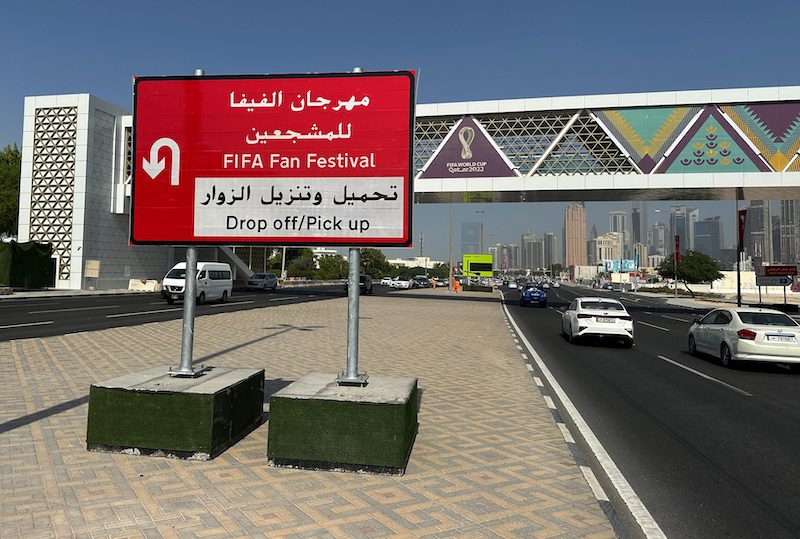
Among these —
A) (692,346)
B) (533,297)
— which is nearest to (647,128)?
(533,297)

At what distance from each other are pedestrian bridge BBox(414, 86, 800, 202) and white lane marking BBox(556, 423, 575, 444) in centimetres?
2611

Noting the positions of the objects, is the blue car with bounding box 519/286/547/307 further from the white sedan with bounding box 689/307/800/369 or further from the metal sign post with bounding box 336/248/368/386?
the metal sign post with bounding box 336/248/368/386

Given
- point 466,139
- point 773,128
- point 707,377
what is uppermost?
point 466,139

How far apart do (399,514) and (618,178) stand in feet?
98.2

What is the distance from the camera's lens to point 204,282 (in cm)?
2903

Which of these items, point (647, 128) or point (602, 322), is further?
point (647, 128)

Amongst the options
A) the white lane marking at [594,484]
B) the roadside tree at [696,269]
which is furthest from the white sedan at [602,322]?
the roadside tree at [696,269]

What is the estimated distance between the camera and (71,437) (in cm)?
561

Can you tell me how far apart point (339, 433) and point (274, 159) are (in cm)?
320

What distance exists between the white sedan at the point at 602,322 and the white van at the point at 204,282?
19484 mm

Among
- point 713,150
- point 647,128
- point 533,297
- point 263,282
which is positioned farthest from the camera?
point 263,282

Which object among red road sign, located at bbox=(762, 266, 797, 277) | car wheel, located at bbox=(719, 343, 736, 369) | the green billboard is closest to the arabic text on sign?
car wheel, located at bbox=(719, 343, 736, 369)

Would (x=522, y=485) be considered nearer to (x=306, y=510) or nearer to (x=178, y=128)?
(x=306, y=510)

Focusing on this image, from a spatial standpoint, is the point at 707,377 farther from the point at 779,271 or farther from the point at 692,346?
the point at 779,271
